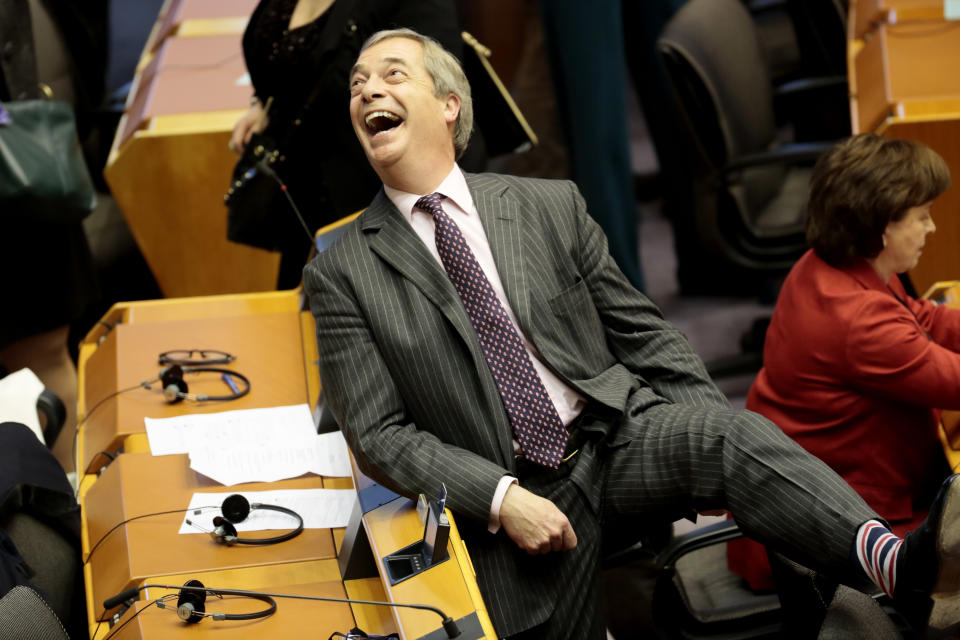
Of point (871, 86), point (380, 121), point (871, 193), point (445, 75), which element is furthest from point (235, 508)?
point (871, 86)

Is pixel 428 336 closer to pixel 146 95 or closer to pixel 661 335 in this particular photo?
pixel 661 335

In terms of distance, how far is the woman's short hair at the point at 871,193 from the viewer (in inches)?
85.9

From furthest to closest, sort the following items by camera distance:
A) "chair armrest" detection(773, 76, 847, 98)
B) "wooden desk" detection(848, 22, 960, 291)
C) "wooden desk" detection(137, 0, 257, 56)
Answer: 1. "wooden desk" detection(137, 0, 257, 56)
2. "chair armrest" detection(773, 76, 847, 98)
3. "wooden desk" detection(848, 22, 960, 291)

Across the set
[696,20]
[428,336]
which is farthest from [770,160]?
[428,336]

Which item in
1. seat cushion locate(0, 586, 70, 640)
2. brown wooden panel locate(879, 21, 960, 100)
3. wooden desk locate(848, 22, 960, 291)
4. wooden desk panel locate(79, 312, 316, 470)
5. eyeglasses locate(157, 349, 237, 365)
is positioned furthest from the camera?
brown wooden panel locate(879, 21, 960, 100)

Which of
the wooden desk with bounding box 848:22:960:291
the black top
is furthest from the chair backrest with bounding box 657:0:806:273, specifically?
the black top

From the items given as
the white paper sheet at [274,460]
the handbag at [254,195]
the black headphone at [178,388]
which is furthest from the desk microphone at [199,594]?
the handbag at [254,195]

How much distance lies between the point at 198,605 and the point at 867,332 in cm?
128

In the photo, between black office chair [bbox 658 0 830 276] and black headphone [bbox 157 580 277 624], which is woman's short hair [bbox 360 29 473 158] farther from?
black office chair [bbox 658 0 830 276]

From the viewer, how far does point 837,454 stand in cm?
224

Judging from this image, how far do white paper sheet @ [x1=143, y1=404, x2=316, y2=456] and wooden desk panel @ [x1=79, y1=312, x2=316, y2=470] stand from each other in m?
0.03

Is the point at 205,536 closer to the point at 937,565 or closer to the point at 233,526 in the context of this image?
the point at 233,526

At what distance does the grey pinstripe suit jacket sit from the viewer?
1.99 m

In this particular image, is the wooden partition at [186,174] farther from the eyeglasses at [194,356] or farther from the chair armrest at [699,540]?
the chair armrest at [699,540]
